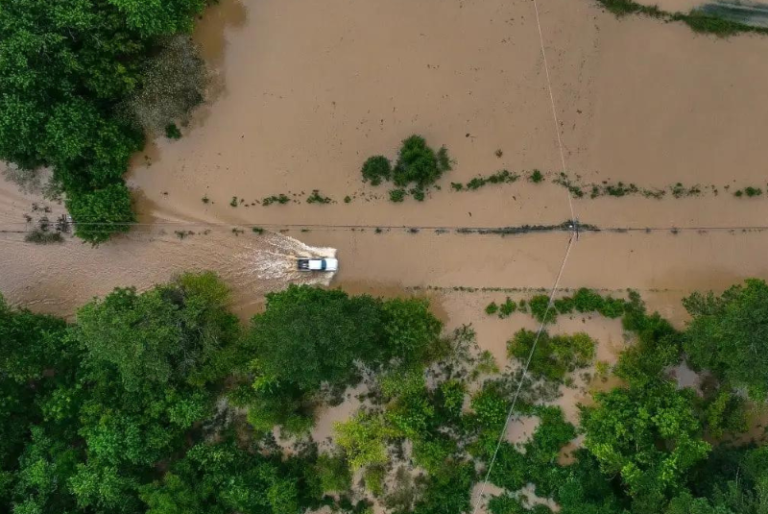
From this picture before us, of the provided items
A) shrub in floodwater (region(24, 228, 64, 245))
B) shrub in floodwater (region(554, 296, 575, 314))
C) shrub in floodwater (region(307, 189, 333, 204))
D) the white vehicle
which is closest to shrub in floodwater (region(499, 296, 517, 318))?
shrub in floodwater (region(554, 296, 575, 314))

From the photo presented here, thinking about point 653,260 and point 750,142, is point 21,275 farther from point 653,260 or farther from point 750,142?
point 750,142

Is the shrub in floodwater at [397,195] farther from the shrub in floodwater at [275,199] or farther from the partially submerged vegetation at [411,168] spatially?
the shrub in floodwater at [275,199]

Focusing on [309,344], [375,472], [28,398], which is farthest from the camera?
[375,472]

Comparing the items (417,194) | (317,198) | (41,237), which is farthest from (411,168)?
(41,237)

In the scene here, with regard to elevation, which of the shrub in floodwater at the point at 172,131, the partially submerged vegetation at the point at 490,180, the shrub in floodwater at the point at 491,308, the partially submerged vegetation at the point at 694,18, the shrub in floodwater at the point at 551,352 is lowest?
the shrub in floodwater at the point at 551,352

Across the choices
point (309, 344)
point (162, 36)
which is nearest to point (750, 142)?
point (309, 344)

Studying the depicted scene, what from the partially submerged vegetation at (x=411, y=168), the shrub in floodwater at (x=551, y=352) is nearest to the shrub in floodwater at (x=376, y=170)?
the partially submerged vegetation at (x=411, y=168)
